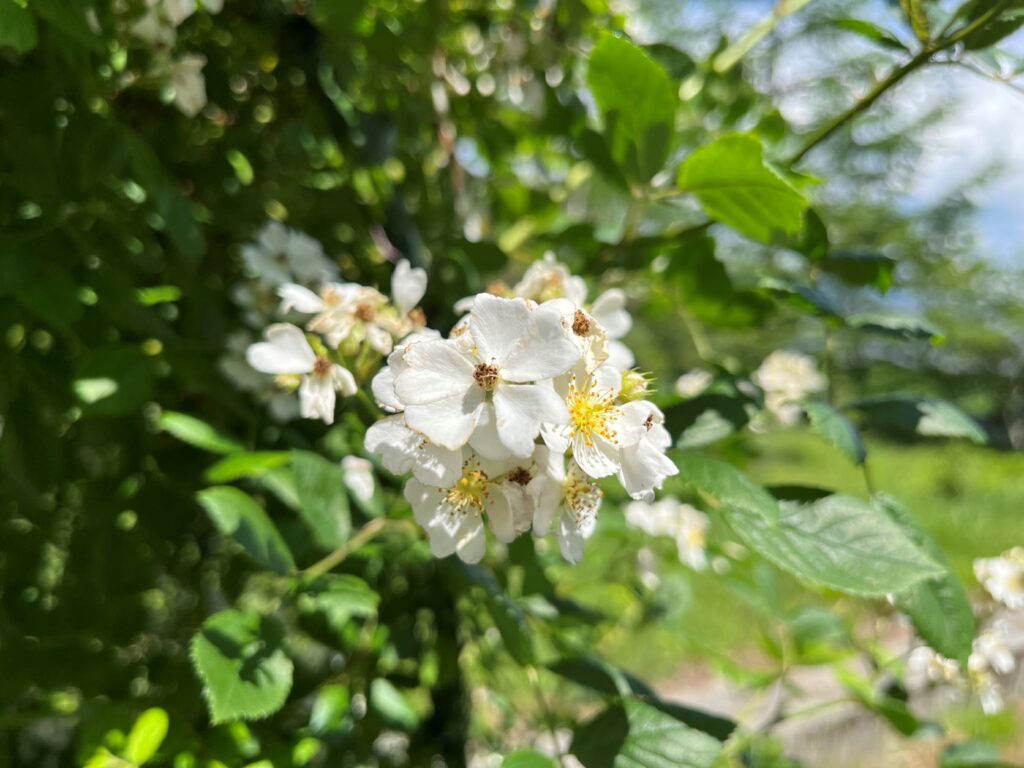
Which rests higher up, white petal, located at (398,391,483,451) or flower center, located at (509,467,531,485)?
white petal, located at (398,391,483,451)

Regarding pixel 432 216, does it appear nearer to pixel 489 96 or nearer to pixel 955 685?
pixel 489 96

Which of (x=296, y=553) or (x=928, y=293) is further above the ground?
(x=296, y=553)

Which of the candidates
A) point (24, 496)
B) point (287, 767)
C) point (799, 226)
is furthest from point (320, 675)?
point (799, 226)

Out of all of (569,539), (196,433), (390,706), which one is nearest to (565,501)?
(569,539)

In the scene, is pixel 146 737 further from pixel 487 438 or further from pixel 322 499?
pixel 487 438

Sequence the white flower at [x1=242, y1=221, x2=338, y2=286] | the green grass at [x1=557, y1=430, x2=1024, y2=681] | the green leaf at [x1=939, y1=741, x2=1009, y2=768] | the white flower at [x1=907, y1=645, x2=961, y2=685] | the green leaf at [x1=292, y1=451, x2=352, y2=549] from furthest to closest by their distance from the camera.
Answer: the green grass at [x1=557, y1=430, x2=1024, y2=681] < the white flower at [x1=907, y1=645, x2=961, y2=685] < the green leaf at [x1=939, y1=741, x2=1009, y2=768] < the white flower at [x1=242, y1=221, x2=338, y2=286] < the green leaf at [x1=292, y1=451, x2=352, y2=549]

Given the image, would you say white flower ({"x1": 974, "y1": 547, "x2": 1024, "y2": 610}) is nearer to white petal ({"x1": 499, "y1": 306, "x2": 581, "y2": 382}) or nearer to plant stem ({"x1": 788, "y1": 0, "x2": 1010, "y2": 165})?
plant stem ({"x1": 788, "y1": 0, "x2": 1010, "y2": 165})

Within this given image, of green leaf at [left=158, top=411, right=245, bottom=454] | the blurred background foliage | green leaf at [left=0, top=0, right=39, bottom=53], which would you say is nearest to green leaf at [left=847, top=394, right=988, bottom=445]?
the blurred background foliage
